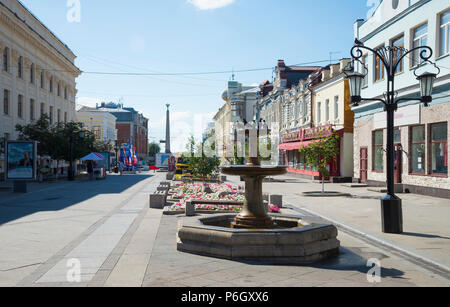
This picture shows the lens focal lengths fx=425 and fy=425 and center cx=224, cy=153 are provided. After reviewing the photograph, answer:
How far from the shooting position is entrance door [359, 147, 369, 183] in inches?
1068

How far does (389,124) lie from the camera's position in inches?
417

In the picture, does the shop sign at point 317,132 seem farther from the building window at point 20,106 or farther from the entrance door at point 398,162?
the building window at point 20,106

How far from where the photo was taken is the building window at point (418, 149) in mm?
20328

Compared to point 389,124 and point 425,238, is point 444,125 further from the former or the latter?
point 425,238

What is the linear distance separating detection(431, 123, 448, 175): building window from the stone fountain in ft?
42.8

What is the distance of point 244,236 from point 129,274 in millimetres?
2038

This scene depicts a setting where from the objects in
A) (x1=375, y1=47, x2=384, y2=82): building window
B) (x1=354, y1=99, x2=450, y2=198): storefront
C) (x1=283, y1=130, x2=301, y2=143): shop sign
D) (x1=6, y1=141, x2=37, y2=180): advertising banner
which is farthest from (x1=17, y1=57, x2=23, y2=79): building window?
(x1=375, y1=47, x2=384, y2=82): building window

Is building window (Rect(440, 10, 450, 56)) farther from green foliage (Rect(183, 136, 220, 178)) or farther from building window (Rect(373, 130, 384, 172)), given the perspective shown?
green foliage (Rect(183, 136, 220, 178))

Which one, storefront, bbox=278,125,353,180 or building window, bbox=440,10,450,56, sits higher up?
building window, bbox=440,10,450,56

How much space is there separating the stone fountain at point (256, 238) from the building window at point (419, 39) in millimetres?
14485

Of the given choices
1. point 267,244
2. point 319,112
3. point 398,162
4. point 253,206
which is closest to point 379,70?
point 398,162
